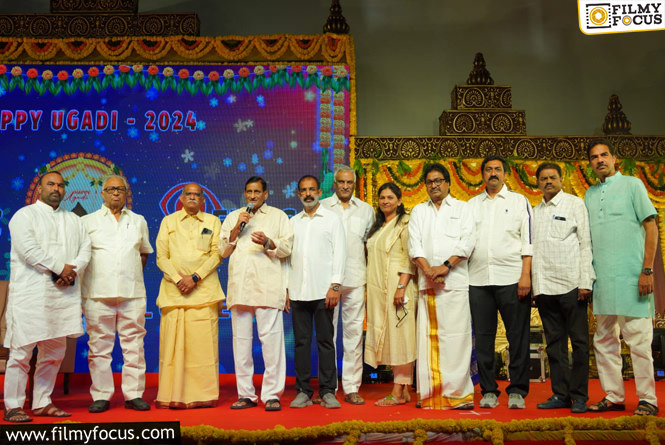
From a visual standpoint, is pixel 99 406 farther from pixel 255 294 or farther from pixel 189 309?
pixel 255 294

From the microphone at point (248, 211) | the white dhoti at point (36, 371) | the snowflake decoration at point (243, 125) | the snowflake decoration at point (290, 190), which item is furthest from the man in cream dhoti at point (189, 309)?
the snowflake decoration at point (243, 125)

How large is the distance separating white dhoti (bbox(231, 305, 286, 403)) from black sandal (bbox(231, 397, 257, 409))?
0.02 m

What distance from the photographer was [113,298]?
4.39 metres

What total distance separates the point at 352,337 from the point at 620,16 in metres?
3.57

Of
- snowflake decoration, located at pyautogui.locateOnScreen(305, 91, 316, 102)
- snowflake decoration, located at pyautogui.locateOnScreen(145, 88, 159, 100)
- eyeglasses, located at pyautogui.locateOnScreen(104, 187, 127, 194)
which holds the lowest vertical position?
eyeglasses, located at pyautogui.locateOnScreen(104, 187, 127, 194)

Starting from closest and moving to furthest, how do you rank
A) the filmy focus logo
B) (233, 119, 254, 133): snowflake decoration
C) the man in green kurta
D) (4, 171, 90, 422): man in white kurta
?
the man in green kurta, (4, 171, 90, 422): man in white kurta, the filmy focus logo, (233, 119, 254, 133): snowflake decoration

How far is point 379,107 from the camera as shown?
7.93 m

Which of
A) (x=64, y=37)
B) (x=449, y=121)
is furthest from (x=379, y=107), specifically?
(x=64, y=37)

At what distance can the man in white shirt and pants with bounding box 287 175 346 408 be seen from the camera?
4445 millimetres

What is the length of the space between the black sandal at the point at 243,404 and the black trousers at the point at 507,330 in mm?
1591

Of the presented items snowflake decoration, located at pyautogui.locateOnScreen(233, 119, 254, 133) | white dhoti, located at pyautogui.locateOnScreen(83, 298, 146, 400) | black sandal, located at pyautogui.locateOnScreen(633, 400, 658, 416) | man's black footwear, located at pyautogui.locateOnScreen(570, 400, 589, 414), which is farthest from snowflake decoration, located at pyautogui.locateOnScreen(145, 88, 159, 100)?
black sandal, located at pyautogui.locateOnScreen(633, 400, 658, 416)

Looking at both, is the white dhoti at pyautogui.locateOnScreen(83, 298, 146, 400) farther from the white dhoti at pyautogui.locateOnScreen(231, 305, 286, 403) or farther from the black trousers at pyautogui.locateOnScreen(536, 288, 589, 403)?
the black trousers at pyautogui.locateOnScreen(536, 288, 589, 403)

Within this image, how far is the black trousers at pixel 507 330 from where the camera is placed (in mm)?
4230

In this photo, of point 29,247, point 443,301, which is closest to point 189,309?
point 29,247
